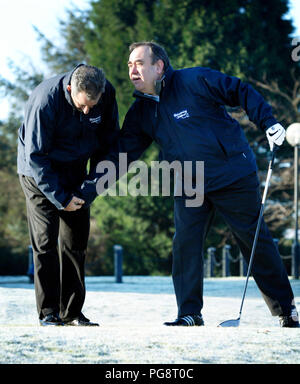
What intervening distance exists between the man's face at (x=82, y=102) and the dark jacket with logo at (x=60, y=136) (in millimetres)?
47

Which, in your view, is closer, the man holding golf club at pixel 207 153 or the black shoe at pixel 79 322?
the man holding golf club at pixel 207 153

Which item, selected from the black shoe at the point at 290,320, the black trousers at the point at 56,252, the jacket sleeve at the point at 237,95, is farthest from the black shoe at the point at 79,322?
the jacket sleeve at the point at 237,95

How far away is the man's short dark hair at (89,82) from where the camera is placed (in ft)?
13.3

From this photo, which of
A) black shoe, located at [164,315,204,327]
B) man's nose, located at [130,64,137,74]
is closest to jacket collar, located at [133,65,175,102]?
man's nose, located at [130,64,137,74]

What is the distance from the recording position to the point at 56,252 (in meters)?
4.45

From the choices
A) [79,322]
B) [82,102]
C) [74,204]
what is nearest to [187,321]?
[79,322]

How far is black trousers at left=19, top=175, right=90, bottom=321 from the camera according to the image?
4.38m

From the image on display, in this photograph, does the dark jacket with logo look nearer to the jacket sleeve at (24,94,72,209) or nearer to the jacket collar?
the jacket sleeve at (24,94,72,209)

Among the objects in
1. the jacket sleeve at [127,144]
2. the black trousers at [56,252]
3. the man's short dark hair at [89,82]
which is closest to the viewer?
the man's short dark hair at [89,82]

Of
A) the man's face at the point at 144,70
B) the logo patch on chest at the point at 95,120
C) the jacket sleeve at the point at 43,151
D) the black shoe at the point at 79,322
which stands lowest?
the black shoe at the point at 79,322

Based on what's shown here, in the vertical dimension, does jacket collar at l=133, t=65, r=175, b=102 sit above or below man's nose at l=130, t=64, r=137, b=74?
below

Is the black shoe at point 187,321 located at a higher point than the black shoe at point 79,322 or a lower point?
higher

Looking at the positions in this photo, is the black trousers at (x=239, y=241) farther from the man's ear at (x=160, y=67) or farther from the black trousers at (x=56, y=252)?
the man's ear at (x=160, y=67)

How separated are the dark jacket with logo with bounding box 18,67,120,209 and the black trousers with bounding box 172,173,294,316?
0.70 metres
